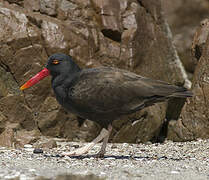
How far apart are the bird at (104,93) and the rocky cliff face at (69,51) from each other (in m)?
1.98

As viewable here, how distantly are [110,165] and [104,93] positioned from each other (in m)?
1.14

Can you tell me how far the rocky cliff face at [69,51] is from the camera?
8.49 meters

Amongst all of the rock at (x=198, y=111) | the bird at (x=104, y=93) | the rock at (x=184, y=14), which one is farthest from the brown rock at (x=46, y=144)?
the rock at (x=184, y=14)

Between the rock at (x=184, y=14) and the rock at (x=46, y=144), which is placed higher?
the rock at (x=184, y=14)

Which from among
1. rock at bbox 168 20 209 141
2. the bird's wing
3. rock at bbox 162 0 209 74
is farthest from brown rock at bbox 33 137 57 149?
rock at bbox 162 0 209 74

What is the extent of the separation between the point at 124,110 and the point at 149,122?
10.2 feet

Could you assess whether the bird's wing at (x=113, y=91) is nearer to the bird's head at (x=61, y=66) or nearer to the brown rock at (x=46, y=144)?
the bird's head at (x=61, y=66)

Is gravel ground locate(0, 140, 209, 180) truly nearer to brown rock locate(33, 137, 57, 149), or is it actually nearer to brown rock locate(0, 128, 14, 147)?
brown rock locate(33, 137, 57, 149)

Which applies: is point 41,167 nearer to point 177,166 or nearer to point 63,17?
point 177,166

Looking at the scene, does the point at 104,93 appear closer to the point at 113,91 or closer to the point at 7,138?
the point at 113,91

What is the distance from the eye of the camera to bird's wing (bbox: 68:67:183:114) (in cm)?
636

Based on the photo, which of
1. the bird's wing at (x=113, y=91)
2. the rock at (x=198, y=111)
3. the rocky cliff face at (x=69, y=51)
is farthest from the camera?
the rock at (x=198, y=111)

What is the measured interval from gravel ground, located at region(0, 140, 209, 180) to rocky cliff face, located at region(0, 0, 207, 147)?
2.80 feet

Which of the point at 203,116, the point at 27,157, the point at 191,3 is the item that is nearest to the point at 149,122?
the point at 203,116
